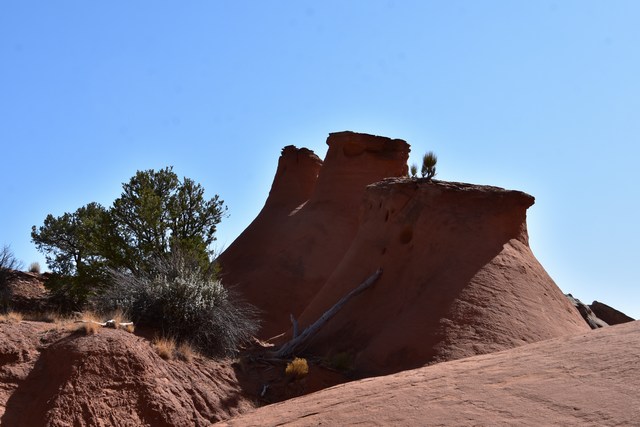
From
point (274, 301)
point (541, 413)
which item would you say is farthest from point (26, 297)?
point (541, 413)

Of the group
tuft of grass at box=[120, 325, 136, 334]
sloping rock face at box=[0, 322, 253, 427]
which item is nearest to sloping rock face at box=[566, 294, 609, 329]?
sloping rock face at box=[0, 322, 253, 427]

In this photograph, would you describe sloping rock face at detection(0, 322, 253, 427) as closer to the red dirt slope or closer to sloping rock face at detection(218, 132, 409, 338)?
the red dirt slope

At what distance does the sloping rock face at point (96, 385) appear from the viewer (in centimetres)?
1130

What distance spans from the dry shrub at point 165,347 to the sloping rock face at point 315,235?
10.8m

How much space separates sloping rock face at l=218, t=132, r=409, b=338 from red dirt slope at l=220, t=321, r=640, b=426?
45.2 feet

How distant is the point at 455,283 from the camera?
1520 centimetres

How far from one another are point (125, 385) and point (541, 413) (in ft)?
20.6

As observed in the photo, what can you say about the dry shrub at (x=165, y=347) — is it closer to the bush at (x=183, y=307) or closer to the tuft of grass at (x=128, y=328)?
the tuft of grass at (x=128, y=328)

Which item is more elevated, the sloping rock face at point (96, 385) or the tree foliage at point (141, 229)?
the tree foliage at point (141, 229)

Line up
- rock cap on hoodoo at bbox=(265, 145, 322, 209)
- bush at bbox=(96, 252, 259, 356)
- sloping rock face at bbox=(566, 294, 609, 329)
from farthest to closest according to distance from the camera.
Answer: rock cap on hoodoo at bbox=(265, 145, 322, 209), sloping rock face at bbox=(566, 294, 609, 329), bush at bbox=(96, 252, 259, 356)

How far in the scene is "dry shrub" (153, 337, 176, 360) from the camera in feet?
43.1

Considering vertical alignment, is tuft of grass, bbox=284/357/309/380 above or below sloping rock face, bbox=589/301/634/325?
below

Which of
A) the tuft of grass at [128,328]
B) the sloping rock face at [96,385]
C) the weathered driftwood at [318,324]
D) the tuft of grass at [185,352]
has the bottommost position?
the sloping rock face at [96,385]

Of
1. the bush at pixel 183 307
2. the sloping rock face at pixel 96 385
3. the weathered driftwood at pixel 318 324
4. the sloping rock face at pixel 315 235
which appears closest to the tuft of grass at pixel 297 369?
the sloping rock face at pixel 96 385
